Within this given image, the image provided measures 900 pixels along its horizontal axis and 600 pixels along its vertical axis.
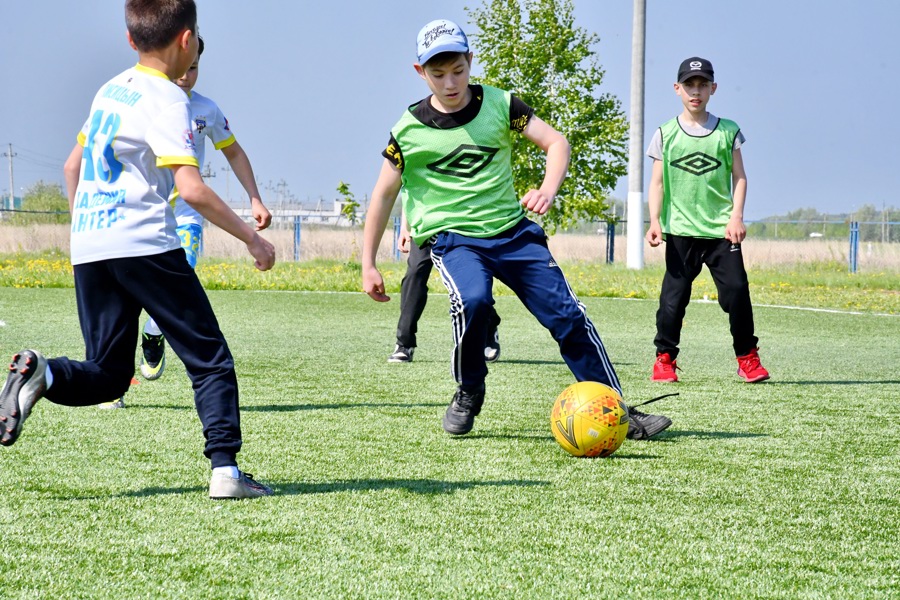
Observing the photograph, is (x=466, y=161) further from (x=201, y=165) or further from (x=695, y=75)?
(x=695, y=75)

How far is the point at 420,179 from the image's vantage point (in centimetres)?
522

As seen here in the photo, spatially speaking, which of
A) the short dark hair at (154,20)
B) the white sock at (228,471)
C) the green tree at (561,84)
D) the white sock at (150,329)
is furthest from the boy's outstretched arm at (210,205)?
the green tree at (561,84)

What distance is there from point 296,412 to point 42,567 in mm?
3007

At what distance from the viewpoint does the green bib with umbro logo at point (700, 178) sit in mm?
7395

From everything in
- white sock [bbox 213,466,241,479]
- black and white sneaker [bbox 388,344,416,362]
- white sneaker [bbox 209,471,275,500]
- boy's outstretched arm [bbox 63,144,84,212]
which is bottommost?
black and white sneaker [bbox 388,344,416,362]

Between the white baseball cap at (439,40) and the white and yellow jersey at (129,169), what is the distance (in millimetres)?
1415

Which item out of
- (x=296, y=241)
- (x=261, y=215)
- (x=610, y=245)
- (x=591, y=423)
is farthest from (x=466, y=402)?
(x=610, y=245)

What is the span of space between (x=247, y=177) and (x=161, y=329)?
1447mm

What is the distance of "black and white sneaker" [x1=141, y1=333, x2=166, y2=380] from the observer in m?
6.61

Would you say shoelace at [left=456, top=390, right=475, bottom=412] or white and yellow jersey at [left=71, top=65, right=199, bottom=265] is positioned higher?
white and yellow jersey at [left=71, top=65, right=199, bottom=265]

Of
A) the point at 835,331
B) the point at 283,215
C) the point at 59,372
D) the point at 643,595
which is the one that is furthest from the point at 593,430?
the point at 283,215

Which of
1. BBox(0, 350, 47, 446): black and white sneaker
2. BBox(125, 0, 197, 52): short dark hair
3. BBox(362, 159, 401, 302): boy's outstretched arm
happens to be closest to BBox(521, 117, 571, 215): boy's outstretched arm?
BBox(362, 159, 401, 302): boy's outstretched arm

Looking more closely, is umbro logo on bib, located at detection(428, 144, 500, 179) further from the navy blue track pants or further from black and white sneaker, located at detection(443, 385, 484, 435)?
black and white sneaker, located at detection(443, 385, 484, 435)

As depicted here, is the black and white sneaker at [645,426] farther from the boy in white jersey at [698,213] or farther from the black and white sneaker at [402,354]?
the black and white sneaker at [402,354]
